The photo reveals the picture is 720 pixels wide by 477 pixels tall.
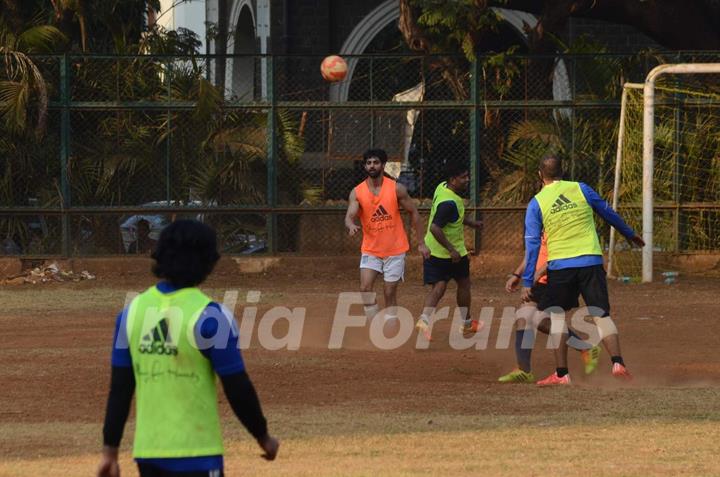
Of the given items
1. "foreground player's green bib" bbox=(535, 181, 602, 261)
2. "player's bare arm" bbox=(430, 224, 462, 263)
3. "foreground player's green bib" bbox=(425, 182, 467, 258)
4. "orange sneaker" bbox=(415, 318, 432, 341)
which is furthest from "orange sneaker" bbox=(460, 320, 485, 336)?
"foreground player's green bib" bbox=(535, 181, 602, 261)

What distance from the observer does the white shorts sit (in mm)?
13875

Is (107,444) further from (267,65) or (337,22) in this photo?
(337,22)

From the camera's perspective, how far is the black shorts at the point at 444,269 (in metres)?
13.9

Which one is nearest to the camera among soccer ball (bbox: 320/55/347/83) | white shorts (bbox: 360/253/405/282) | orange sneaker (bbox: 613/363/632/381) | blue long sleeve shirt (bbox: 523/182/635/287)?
blue long sleeve shirt (bbox: 523/182/635/287)

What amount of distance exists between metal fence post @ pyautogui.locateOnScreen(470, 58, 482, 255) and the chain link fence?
0.07 feet

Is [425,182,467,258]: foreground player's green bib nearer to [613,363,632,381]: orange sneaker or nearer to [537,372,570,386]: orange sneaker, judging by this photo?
[537,372,570,386]: orange sneaker

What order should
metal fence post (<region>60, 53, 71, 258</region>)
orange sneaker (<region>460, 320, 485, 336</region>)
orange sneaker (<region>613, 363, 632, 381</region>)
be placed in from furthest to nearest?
1. metal fence post (<region>60, 53, 71, 258</region>)
2. orange sneaker (<region>460, 320, 485, 336</region>)
3. orange sneaker (<region>613, 363, 632, 381</region>)

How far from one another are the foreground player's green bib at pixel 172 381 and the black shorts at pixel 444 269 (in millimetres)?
8834

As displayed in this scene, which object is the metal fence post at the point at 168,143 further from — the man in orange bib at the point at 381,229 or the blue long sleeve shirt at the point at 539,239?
the blue long sleeve shirt at the point at 539,239

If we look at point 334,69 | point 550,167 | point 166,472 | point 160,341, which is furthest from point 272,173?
point 166,472

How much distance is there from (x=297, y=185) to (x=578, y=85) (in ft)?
14.0

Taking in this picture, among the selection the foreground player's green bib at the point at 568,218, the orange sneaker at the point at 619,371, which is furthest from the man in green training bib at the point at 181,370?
the orange sneaker at the point at 619,371

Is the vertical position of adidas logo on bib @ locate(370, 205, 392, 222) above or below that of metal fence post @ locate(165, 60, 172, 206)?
below

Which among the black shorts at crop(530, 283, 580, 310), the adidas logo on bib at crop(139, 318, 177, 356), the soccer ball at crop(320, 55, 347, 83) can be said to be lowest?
the black shorts at crop(530, 283, 580, 310)
